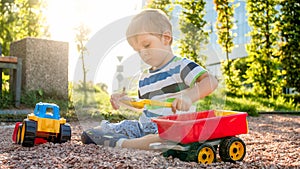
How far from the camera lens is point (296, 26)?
9867mm

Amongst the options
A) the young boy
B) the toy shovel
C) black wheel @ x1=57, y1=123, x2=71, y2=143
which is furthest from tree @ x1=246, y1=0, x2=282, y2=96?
the toy shovel

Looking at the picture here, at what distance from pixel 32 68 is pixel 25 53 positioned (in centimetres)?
28

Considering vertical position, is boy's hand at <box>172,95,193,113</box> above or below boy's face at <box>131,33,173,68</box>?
below

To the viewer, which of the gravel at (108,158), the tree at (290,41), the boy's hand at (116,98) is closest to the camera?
the gravel at (108,158)

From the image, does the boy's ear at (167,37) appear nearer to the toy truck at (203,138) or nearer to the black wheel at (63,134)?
the toy truck at (203,138)

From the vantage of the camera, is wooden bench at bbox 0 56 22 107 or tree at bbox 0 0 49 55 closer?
wooden bench at bbox 0 56 22 107

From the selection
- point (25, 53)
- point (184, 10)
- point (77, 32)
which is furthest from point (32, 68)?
point (184, 10)

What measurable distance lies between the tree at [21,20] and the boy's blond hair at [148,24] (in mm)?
6443

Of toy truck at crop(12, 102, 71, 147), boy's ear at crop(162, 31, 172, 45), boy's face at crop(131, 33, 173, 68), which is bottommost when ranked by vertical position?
toy truck at crop(12, 102, 71, 147)

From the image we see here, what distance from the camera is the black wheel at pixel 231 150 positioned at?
2.30 metres

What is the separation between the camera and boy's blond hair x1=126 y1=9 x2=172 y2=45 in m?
2.58

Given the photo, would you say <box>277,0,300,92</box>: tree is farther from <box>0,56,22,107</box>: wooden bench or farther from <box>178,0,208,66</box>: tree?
<box>0,56,22,107</box>: wooden bench

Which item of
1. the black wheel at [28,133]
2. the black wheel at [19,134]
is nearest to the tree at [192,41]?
the black wheel at [28,133]

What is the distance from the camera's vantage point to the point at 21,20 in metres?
8.75
